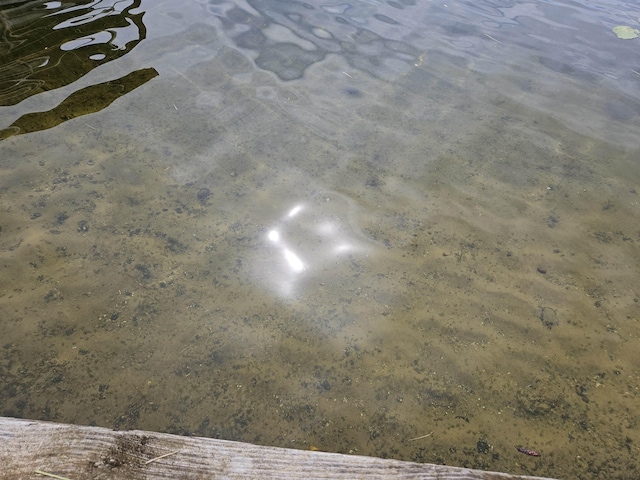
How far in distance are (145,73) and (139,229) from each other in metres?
2.13

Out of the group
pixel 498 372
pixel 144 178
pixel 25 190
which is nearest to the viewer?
pixel 498 372

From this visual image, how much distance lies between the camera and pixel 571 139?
3.97 metres

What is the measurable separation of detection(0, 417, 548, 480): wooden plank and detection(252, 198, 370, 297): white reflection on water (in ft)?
4.07

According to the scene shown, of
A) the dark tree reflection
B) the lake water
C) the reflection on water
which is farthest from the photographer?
the dark tree reflection

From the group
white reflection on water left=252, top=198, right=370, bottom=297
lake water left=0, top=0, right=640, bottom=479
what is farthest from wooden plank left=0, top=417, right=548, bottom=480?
white reflection on water left=252, top=198, right=370, bottom=297

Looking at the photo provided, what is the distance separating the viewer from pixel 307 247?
282cm

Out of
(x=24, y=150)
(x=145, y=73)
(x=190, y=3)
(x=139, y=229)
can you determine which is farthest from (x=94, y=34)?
(x=139, y=229)

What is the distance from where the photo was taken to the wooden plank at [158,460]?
1254 mm

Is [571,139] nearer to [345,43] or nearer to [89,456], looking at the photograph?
[345,43]

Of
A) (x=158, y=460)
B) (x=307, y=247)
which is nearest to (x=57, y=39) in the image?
(x=307, y=247)

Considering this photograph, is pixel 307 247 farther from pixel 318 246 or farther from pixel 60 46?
pixel 60 46

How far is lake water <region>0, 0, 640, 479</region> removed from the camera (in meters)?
2.07

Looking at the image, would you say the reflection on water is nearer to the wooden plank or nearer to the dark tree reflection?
the dark tree reflection

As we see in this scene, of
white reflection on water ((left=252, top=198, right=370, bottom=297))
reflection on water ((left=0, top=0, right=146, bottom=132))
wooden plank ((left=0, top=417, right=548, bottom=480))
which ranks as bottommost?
white reflection on water ((left=252, top=198, right=370, bottom=297))
